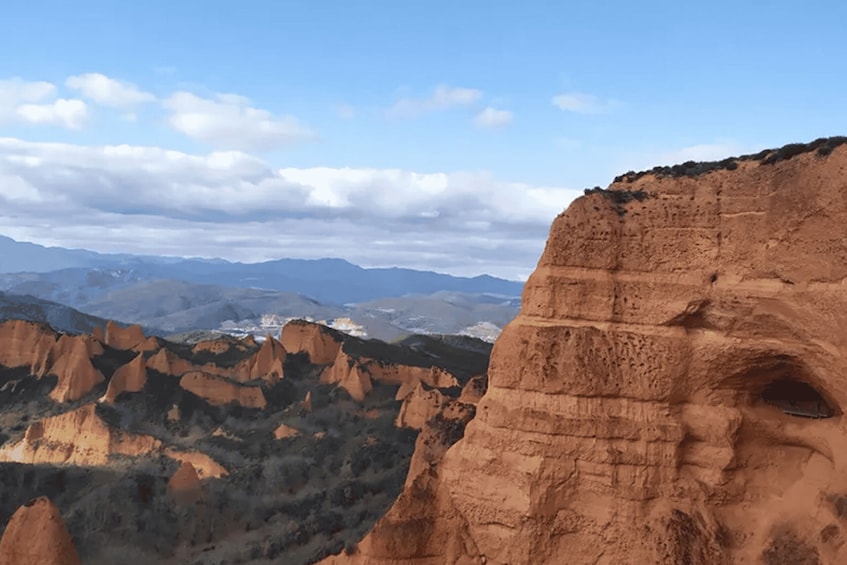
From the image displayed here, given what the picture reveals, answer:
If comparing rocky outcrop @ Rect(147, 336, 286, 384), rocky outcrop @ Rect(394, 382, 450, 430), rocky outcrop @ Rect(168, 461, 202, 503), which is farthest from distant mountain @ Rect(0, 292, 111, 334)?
rocky outcrop @ Rect(394, 382, 450, 430)

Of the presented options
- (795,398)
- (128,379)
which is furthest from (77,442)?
(795,398)

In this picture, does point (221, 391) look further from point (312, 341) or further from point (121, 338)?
point (121, 338)

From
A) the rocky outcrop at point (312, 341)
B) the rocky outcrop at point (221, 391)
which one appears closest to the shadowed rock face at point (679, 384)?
the rocky outcrop at point (221, 391)

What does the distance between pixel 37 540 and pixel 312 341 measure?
60.1 metres

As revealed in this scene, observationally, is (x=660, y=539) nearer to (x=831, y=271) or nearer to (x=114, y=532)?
(x=831, y=271)

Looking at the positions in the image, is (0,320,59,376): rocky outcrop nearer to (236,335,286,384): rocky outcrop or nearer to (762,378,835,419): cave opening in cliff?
(236,335,286,384): rocky outcrop

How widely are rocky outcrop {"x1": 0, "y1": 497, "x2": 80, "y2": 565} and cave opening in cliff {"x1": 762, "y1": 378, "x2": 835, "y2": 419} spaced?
21.7 meters

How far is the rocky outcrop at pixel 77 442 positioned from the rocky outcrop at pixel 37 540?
32251 millimetres

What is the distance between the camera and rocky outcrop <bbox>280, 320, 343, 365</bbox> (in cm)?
8250

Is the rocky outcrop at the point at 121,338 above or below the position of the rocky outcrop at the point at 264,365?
above

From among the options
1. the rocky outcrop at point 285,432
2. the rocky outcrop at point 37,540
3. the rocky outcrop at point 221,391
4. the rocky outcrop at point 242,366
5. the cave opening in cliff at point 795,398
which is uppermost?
the cave opening in cliff at point 795,398

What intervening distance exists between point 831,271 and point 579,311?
4614mm

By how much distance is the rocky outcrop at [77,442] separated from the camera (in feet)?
181

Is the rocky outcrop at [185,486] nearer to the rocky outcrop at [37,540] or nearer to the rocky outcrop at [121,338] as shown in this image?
the rocky outcrop at [37,540]
